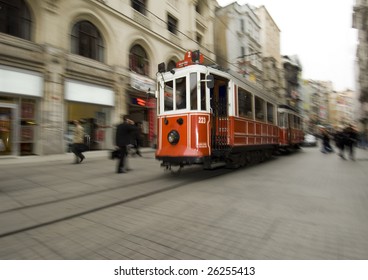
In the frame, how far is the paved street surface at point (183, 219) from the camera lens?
109 inches

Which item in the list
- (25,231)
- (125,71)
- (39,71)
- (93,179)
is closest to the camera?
(25,231)

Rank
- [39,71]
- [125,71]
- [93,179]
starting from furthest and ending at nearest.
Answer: [125,71]
[39,71]
[93,179]

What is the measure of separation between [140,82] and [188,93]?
11.0 m

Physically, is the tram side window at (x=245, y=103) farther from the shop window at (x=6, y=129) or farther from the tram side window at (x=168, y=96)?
the shop window at (x=6, y=129)

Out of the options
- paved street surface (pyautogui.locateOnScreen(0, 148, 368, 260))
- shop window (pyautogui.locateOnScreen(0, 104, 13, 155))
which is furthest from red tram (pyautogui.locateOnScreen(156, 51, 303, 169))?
shop window (pyautogui.locateOnScreen(0, 104, 13, 155))

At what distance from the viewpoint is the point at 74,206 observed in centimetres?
448

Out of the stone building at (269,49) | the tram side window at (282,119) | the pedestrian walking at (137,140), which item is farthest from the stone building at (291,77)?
the pedestrian walking at (137,140)

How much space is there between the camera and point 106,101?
14852 mm

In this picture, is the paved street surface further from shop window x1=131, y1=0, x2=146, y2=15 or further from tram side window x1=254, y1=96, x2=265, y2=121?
shop window x1=131, y1=0, x2=146, y2=15

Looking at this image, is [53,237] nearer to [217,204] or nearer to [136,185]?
[217,204]

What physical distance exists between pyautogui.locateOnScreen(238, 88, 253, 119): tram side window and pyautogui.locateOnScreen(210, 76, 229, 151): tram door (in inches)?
27.3

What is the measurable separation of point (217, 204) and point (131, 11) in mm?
16004

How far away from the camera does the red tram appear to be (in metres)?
6.71

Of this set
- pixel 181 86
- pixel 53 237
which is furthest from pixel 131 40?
pixel 53 237
